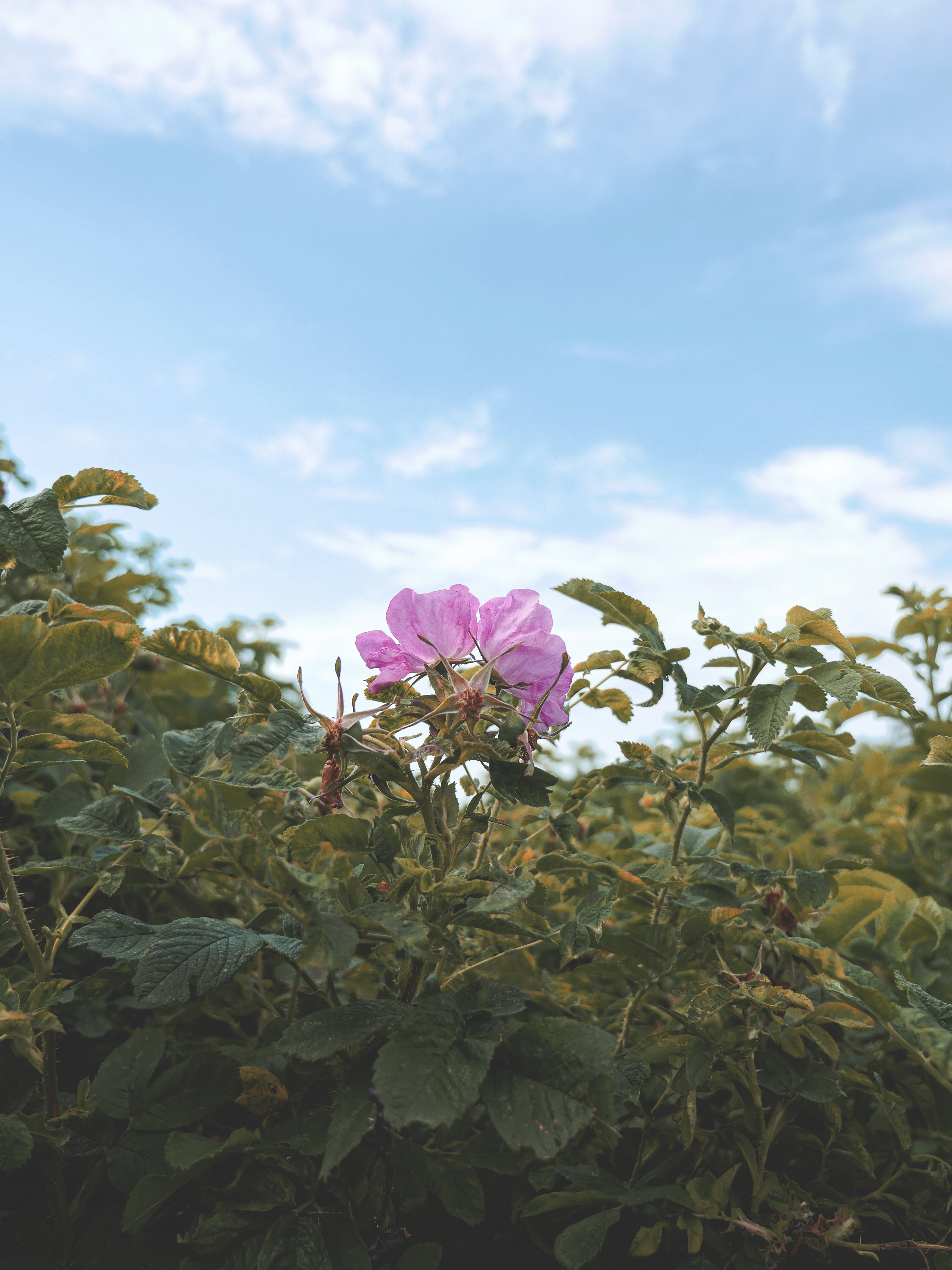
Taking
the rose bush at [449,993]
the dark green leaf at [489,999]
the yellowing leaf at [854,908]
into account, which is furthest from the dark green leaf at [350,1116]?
the yellowing leaf at [854,908]

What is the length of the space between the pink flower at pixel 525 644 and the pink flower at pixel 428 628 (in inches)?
1.0

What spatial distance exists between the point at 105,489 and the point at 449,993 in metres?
0.93

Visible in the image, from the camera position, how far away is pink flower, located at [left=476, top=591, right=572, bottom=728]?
120 cm

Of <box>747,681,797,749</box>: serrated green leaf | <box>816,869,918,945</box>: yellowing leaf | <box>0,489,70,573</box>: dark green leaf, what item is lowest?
<box>816,869,918,945</box>: yellowing leaf

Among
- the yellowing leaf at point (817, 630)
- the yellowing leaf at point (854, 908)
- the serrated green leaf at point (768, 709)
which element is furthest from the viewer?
the yellowing leaf at point (854, 908)

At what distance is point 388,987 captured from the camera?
130 cm

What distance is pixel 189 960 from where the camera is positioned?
1.12 m

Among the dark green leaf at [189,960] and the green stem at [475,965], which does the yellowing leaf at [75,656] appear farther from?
the green stem at [475,965]

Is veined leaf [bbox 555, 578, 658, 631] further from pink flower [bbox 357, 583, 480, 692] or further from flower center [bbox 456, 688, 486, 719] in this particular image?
flower center [bbox 456, 688, 486, 719]

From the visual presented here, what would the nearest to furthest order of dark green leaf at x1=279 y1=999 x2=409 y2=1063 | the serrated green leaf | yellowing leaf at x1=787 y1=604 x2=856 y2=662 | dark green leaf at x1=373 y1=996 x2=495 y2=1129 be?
dark green leaf at x1=373 y1=996 x2=495 y2=1129, dark green leaf at x1=279 y1=999 x2=409 y2=1063, the serrated green leaf, yellowing leaf at x1=787 y1=604 x2=856 y2=662

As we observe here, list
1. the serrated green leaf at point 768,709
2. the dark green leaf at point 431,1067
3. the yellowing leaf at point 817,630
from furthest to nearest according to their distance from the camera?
the yellowing leaf at point 817,630 → the serrated green leaf at point 768,709 → the dark green leaf at point 431,1067

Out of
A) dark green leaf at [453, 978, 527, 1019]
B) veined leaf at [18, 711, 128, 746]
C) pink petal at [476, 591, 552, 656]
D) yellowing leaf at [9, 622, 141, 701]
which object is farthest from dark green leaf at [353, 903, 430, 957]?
veined leaf at [18, 711, 128, 746]

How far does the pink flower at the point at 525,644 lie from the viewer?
1199 millimetres

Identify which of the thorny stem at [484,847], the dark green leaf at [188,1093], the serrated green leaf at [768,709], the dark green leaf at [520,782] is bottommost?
the dark green leaf at [188,1093]
